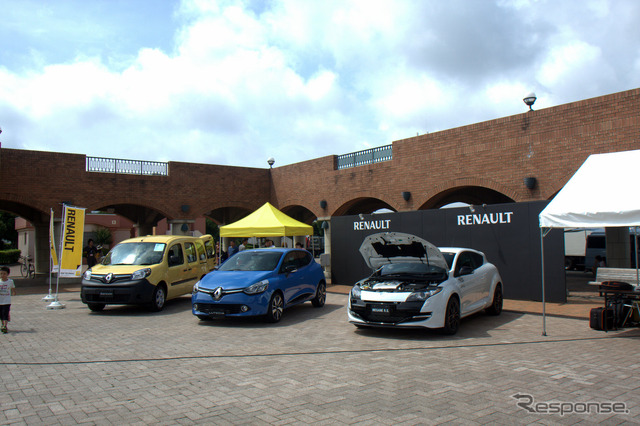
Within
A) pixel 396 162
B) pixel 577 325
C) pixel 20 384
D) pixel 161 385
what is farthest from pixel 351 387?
pixel 396 162

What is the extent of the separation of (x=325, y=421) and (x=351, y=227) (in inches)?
518

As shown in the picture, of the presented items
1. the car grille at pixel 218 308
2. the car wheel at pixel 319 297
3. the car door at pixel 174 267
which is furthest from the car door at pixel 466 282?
the car door at pixel 174 267

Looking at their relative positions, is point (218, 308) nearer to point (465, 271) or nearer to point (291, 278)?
point (291, 278)

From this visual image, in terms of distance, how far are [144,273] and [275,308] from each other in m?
3.69

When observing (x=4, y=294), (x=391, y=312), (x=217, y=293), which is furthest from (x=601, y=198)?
(x=4, y=294)

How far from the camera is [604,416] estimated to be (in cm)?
461

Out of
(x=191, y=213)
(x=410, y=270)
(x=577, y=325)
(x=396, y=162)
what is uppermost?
(x=396, y=162)

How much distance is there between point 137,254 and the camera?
42.2ft

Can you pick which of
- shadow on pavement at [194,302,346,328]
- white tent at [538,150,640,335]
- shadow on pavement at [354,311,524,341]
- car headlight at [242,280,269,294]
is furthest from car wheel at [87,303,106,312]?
white tent at [538,150,640,335]

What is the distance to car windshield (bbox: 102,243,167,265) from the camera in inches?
498

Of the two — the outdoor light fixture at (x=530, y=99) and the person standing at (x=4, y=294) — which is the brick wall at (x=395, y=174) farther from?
the person standing at (x=4, y=294)

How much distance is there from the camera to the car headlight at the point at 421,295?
27.3ft

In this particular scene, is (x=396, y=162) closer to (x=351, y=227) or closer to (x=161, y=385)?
(x=351, y=227)

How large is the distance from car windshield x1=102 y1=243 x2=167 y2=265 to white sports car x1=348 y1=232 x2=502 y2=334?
→ 5.85m
